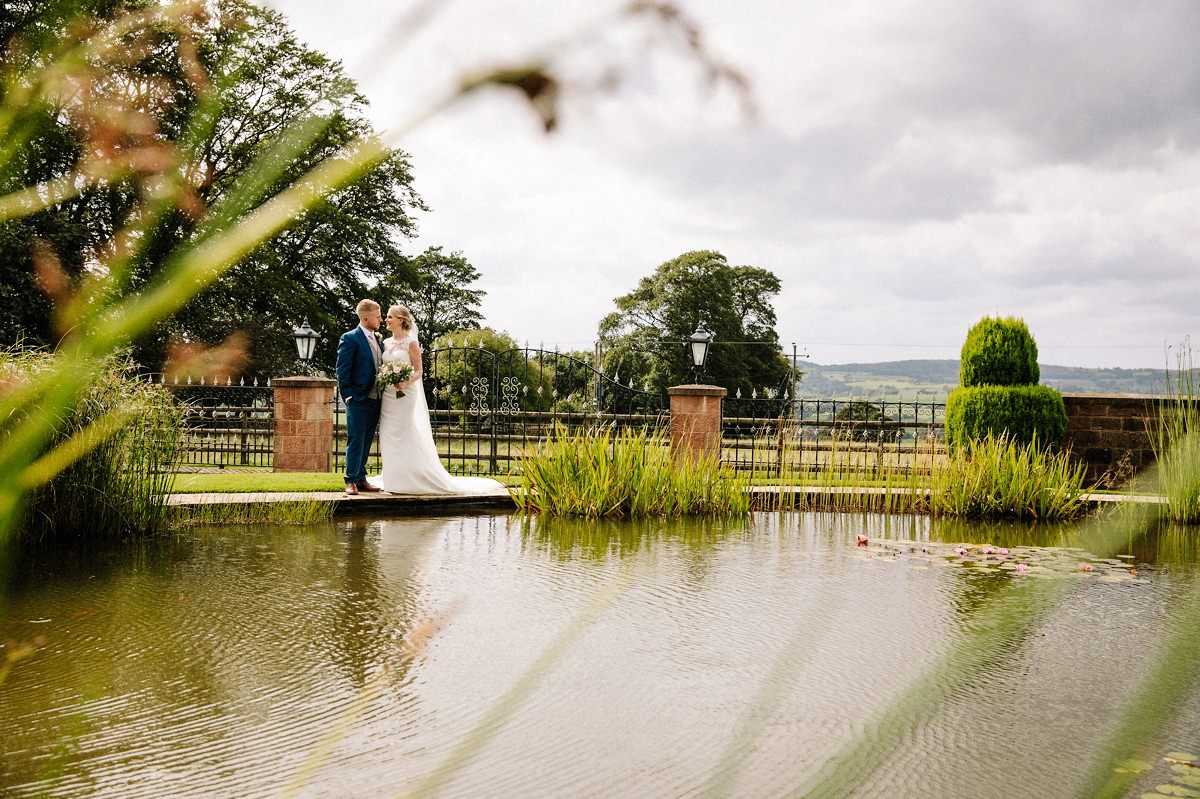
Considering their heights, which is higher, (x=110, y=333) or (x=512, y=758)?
(x=110, y=333)

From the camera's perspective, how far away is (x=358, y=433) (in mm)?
9617

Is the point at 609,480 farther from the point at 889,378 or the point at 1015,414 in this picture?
the point at 889,378

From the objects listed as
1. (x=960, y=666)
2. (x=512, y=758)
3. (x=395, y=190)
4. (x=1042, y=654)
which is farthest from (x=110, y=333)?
(x=395, y=190)

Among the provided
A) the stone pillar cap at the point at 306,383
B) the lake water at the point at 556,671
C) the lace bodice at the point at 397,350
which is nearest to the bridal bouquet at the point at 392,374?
the lace bodice at the point at 397,350

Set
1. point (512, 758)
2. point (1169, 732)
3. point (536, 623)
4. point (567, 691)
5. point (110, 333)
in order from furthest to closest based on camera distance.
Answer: point (536, 623) → point (567, 691) → point (1169, 732) → point (512, 758) → point (110, 333)

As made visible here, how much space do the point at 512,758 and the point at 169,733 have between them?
117 cm

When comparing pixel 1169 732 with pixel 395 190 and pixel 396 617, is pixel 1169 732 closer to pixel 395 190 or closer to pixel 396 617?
pixel 396 617

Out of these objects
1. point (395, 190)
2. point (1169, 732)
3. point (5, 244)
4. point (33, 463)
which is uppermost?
point (395, 190)

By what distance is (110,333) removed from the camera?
0.62 meters

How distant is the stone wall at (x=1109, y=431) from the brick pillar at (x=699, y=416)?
479cm

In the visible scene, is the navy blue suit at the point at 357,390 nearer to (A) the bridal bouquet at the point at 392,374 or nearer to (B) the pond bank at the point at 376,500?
(A) the bridal bouquet at the point at 392,374

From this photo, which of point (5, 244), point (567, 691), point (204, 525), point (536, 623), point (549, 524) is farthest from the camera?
point (5, 244)

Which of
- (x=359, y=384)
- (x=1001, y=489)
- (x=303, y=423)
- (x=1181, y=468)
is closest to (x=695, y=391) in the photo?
(x=1001, y=489)

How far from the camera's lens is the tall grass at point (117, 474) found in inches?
265
